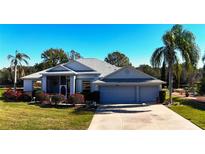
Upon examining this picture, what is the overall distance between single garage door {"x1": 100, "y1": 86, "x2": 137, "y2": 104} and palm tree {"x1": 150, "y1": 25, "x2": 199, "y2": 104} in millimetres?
3078

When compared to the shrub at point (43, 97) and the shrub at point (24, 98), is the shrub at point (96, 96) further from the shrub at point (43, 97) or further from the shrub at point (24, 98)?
the shrub at point (24, 98)

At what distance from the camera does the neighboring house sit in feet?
73.0

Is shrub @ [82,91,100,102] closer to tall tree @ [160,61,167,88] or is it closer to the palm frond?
the palm frond

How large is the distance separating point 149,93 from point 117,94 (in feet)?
9.31

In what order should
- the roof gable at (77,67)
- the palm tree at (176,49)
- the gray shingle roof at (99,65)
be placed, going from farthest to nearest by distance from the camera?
1. the gray shingle roof at (99,65)
2. the roof gable at (77,67)
3. the palm tree at (176,49)

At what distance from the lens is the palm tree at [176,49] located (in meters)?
19.7

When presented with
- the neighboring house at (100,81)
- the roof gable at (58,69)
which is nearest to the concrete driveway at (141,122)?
the neighboring house at (100,81)

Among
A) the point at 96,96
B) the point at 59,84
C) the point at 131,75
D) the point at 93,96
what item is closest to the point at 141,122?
the point at 96,96

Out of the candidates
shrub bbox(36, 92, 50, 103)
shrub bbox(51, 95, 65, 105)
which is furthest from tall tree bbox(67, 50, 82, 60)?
shrub bbox(36, 92, 50, 103)

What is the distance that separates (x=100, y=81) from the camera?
898 inches
